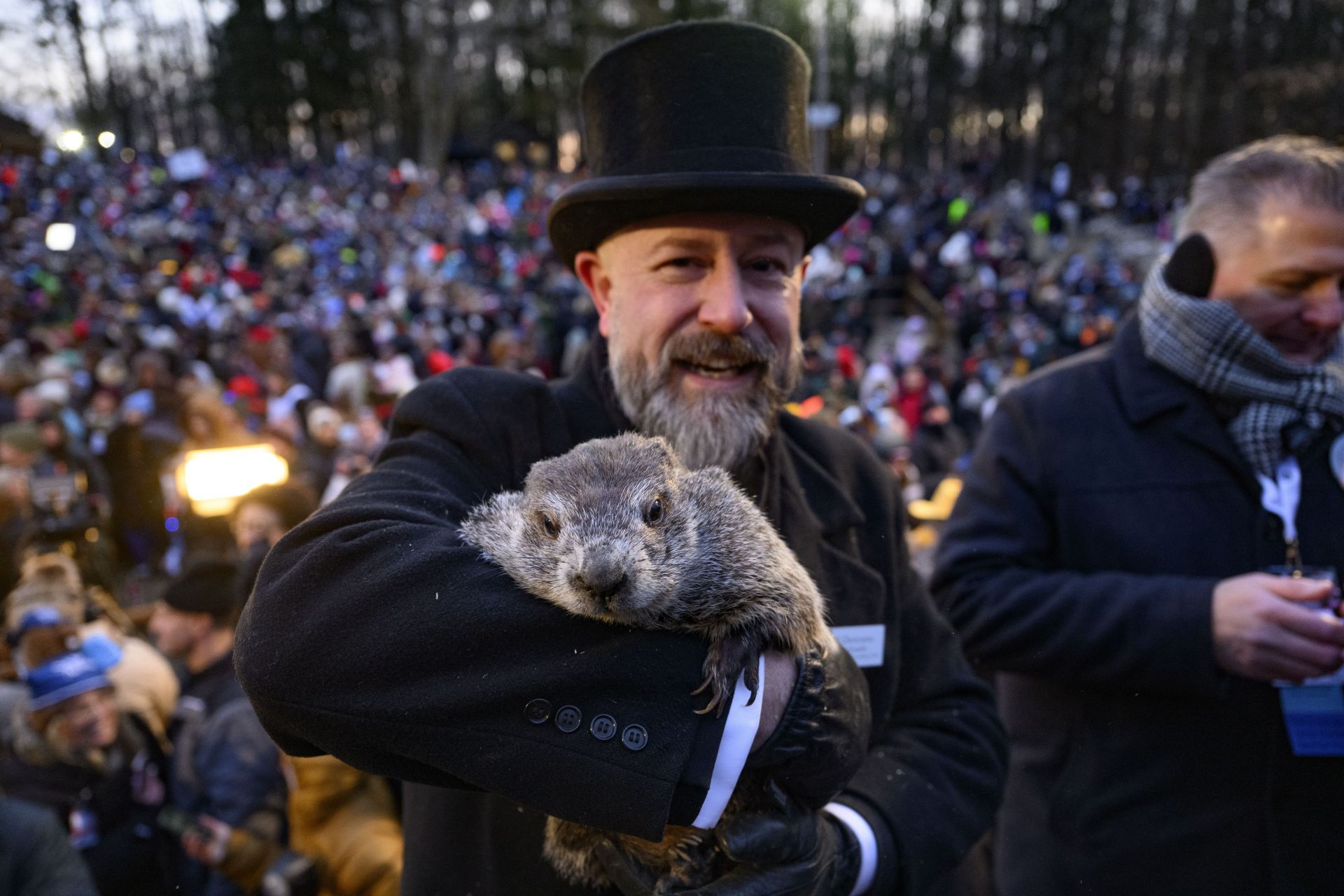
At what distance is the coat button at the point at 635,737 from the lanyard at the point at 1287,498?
243 centimetres

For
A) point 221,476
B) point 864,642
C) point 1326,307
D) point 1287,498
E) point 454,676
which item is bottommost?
point 221,476

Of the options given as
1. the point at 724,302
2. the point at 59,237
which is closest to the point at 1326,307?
the point at 724,302

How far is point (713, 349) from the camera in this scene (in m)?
2.04

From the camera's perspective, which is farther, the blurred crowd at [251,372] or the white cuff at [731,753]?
the blurred crowd at [251,372]

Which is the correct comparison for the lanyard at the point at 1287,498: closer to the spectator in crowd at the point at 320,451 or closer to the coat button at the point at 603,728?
the coat button at the point at 603,728

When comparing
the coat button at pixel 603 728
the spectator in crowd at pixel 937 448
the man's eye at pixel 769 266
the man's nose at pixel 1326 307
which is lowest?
the spectator in crowd at pixel 937 448

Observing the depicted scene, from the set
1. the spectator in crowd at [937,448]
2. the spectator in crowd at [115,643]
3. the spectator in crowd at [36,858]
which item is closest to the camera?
the spectator in crowd at [36,858]

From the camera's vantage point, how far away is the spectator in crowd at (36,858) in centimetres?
330

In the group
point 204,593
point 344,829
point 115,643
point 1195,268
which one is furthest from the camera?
point 204,593

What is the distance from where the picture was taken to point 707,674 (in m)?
1.58

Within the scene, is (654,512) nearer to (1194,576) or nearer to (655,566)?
(655,566)

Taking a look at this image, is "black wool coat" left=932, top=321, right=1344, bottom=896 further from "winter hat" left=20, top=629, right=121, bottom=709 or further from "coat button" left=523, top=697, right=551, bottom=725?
"winter hat" left=20, top=629, right=121, bottom=709

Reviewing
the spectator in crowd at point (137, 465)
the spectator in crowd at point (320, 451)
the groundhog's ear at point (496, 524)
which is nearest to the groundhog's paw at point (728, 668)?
the groundhog's ear at point (496, 524)

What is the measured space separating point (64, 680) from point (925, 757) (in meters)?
4.01
